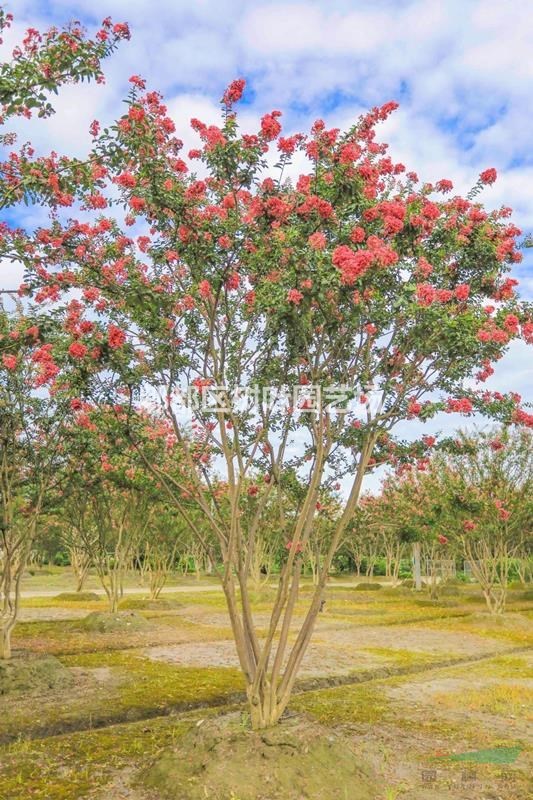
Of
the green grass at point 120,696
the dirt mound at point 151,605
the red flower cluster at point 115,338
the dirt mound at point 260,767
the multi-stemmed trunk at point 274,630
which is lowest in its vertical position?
the dirt mound at point 151,605

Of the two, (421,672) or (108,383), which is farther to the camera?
(421,672)

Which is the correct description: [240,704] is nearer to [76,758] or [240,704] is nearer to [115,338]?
[76,758]

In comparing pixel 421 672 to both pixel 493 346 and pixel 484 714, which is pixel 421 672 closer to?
pixel 484 714

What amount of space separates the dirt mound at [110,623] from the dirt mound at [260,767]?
48.7 feet

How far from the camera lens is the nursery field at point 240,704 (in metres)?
7.01

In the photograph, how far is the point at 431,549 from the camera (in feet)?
132

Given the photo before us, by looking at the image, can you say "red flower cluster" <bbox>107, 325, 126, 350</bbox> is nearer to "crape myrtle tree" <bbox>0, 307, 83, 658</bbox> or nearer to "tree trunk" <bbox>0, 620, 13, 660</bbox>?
"crape myrtle tree" <bbox>0, 307, 83, 658</bbox>

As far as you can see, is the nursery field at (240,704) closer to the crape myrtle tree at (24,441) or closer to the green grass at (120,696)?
Result: the green grass at (120,696)

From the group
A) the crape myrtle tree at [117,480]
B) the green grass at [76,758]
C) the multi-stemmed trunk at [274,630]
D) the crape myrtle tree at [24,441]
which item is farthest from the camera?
the crape myrtle tree at [24,441]

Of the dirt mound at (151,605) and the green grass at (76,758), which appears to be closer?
the green grass at (76,758)

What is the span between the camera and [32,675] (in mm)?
11773

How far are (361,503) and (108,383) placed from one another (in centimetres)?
3143

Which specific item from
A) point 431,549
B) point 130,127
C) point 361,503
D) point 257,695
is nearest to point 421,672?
point 257,695

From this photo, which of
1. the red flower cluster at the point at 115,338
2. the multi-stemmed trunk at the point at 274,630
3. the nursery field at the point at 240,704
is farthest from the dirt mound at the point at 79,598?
the red flower cluster at the point at 115,338
